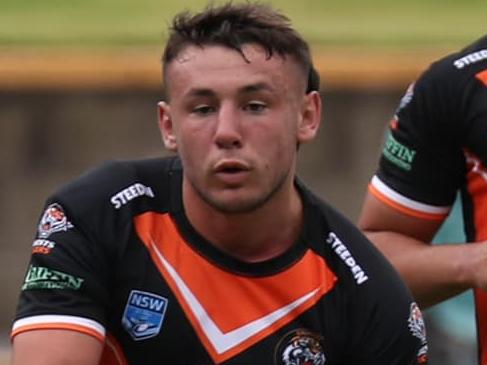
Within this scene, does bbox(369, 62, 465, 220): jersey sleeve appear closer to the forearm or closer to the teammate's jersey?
the forearm

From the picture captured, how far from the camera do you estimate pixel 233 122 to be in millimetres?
4227

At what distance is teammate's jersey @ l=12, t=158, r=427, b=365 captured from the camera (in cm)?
432

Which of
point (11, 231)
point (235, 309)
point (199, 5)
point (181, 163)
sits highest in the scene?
point (181, 163)

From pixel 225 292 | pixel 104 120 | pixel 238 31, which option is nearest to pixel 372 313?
pixel 225 292

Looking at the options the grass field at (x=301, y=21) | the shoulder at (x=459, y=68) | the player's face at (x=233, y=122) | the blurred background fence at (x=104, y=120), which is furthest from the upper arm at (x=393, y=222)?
A: the grass field at (x=301, y=21)

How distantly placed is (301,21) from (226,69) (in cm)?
682

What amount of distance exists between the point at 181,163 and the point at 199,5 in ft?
22.3

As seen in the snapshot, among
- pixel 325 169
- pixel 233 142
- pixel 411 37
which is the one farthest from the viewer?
pixel 411 37

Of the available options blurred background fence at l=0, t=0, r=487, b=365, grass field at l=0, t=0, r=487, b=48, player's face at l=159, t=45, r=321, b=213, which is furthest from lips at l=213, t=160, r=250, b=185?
grass field at l=0, t=0, r=487, b=48

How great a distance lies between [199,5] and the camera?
1123 cm

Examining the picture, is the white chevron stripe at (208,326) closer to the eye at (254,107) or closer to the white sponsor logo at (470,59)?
the eye at (254,107)

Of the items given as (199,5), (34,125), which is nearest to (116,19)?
(199,5)

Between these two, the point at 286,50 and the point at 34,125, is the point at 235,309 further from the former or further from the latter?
the point at 34,125

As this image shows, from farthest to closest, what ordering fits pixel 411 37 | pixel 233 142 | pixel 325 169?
pixel 411 37 < pixel 325 169 < pixel 233 142
